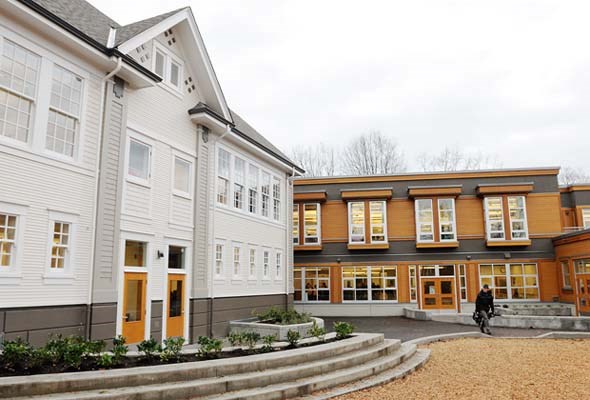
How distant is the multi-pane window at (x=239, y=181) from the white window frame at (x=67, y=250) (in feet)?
25.1

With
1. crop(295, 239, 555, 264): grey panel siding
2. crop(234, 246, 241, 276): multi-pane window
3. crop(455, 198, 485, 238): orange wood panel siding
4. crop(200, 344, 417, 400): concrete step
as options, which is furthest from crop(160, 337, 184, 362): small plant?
crop(455, 198, 485, 238): orange wood panel siding

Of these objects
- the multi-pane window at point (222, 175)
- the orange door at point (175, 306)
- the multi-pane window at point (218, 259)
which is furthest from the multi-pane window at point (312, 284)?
the orange door at point (175, 306)

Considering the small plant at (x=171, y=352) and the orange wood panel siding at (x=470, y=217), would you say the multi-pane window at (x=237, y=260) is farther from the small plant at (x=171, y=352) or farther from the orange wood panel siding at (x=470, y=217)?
the orange wood panel siding at (x=470, y=217)

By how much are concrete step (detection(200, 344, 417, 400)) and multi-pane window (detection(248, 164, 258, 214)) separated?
361 inches

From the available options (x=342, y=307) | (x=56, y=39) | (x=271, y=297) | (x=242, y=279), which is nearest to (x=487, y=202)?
(x=342, y=307)

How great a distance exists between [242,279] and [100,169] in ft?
25.6

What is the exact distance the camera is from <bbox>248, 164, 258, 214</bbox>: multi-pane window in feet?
61.5

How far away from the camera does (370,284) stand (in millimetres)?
27234

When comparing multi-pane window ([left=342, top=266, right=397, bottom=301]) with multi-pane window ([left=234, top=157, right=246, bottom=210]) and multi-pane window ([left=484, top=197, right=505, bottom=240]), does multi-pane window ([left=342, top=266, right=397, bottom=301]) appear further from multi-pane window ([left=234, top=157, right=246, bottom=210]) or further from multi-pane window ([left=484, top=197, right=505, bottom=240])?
multi-pane window ([left=234, top=157, right=246, bottom=210])

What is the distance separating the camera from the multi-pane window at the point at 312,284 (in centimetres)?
2772

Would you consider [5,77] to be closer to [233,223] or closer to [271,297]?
[233,223]

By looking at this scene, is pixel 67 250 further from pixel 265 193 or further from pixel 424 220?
pixel 424 220

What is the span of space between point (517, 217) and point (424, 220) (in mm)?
4932

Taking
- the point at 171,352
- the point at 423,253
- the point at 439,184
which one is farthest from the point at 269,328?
the point at 439,184
